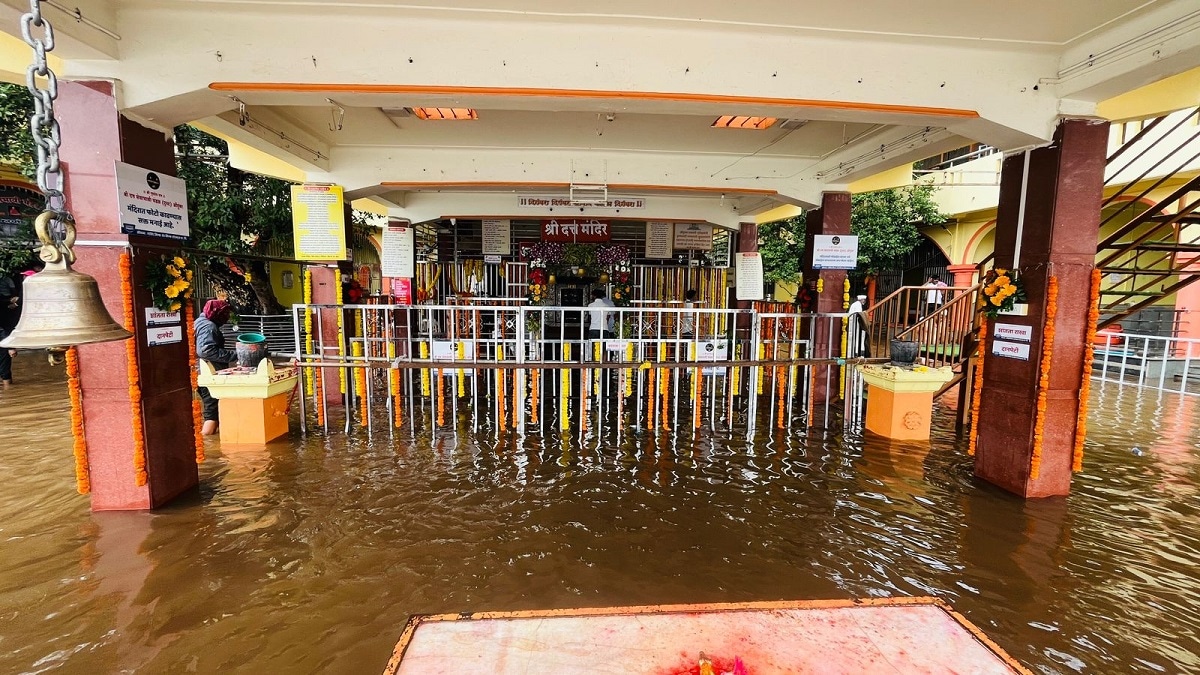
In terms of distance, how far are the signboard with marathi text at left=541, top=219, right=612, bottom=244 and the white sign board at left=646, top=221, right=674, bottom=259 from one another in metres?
1.23

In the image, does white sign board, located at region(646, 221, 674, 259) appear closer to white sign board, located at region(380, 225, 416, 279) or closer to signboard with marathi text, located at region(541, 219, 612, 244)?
signboard with marathi text, located at region(541, 219, 612, 244)

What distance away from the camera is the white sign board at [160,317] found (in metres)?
4.37

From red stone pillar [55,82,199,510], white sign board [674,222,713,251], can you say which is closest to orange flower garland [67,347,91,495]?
red stone pillar [55,82,199,510]

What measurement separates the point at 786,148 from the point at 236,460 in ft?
26.9

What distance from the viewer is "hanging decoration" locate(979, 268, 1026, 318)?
502cm

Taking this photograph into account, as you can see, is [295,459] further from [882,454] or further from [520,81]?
[882,454]

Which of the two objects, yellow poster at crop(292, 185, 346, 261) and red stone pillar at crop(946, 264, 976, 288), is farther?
red stone pillar at crop(946, 264, 976, 288)

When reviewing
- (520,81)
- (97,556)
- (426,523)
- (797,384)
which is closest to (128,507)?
(97,556)

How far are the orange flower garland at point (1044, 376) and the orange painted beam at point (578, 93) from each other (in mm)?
1819

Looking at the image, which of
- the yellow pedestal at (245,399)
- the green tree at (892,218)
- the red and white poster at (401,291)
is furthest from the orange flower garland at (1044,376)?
the green tree at (892,218)

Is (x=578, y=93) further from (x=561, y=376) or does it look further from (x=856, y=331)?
(x=856, y=331)

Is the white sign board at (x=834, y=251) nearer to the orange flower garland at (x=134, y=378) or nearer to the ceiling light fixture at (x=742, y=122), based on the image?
the ceiling light fixture at (x=742, y=122)

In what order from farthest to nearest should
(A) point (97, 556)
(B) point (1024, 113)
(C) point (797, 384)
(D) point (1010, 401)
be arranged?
(C) point (797, 384), (D) point (1010, 401), (B) point (1024, 113), (A) point (97, 556)

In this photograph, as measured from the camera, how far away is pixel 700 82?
4316mm
